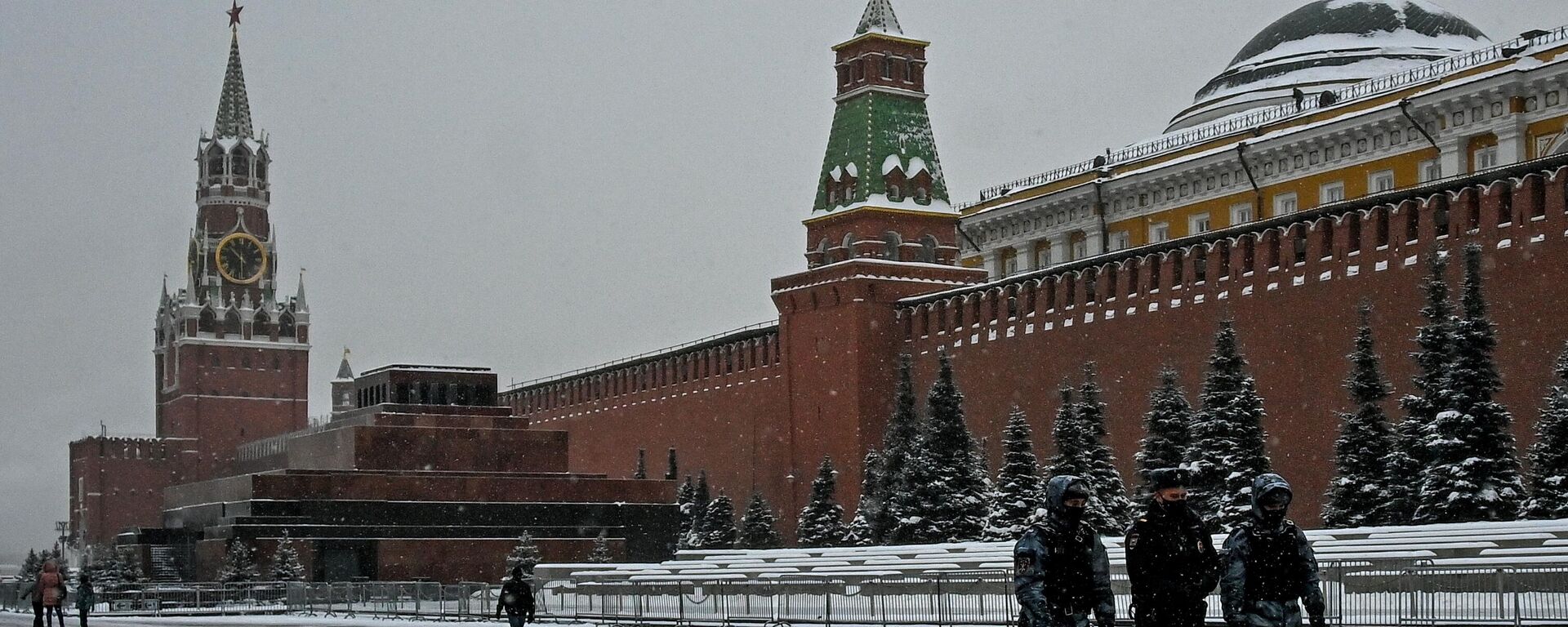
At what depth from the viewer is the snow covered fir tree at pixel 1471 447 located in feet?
78.4

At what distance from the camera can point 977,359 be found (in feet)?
124

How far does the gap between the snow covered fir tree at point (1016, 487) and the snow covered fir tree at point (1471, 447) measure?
7.66m

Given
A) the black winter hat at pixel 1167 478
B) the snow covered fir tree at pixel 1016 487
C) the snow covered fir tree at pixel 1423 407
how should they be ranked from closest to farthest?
1. the black winter hat at pixel 1167 478
2. the snow covered fir tree at pixel 1423 407
3. the snow covered fir tree at pixel 1016 487

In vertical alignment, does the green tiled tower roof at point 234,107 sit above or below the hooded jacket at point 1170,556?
above

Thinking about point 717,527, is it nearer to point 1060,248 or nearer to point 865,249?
point 865,249

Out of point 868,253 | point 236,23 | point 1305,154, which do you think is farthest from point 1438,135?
point 236,23

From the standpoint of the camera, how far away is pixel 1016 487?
3144cm

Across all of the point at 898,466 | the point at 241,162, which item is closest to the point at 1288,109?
the point at 898,466

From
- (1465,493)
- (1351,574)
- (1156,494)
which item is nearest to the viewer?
(1156,494)

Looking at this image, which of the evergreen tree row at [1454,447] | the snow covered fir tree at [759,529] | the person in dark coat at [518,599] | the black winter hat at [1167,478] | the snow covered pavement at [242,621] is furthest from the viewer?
the snow covered fir tree at [759,529]

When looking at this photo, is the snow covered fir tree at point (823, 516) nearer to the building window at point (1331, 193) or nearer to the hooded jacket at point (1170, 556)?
the building window at point (1331, 193)

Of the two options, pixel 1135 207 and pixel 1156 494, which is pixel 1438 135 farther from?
pixel 1156 494

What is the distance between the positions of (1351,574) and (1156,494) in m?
10.3

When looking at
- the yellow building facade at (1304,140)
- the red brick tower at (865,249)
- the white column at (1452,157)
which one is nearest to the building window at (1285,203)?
the yellow building facade at (1304,140)
